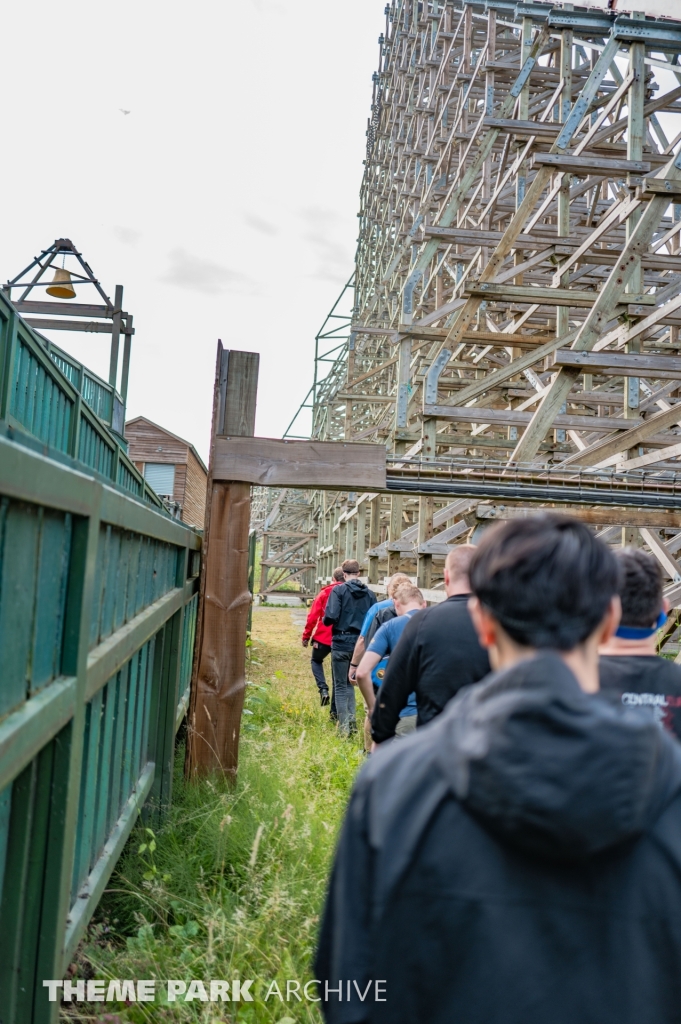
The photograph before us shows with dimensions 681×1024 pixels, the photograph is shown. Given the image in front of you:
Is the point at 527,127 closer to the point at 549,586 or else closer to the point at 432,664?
the point at 432,664

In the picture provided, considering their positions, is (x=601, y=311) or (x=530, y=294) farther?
(x=530, y=294)

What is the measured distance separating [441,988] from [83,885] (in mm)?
1473

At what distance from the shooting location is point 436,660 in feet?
10.8

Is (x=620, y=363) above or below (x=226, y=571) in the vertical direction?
above

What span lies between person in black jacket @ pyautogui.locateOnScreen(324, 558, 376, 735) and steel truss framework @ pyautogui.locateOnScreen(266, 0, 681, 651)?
4.66ft

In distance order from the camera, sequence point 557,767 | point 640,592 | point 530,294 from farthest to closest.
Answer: point 530,294 → point 640,592 → point 557,767

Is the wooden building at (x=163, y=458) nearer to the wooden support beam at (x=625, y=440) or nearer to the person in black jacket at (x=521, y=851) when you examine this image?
the wooden support beam at (x=625, y=440)

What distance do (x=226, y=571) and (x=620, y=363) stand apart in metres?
5.08

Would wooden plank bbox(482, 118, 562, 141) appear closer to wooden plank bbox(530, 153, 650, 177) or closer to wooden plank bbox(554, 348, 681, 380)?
wooden plank bbox(530, 153, 650, 177)

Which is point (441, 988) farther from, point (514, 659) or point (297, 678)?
point (297, 678)

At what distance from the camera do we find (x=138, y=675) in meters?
3.17

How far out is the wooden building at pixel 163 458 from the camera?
22.2m

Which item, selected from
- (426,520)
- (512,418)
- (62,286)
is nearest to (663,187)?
(512,418)

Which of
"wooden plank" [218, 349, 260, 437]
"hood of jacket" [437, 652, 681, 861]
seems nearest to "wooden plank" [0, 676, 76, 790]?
"hood of jacket" [437, 652, 681, 861]
